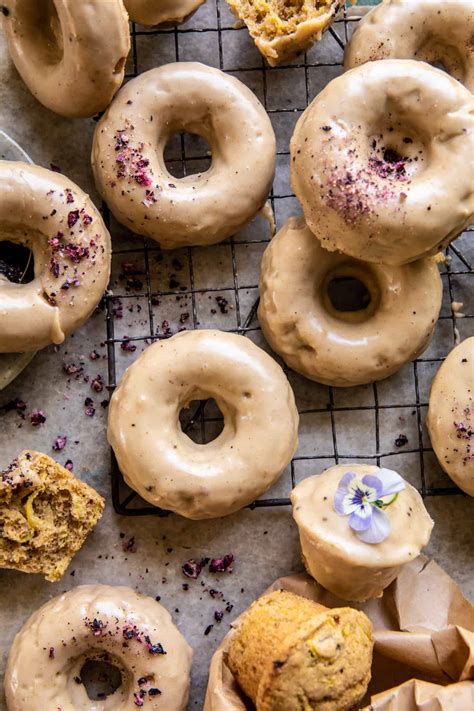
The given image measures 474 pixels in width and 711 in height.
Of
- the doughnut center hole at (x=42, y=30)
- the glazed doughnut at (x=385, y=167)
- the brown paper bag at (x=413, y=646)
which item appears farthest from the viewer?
the doughnut center hole at (x=42, y=30)

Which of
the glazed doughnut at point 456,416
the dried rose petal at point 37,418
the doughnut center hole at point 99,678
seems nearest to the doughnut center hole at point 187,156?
the dried rose petal at point 37,418

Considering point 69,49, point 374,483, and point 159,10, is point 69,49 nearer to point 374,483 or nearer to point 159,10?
point 159,10

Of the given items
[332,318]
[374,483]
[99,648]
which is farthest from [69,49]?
[99,648]

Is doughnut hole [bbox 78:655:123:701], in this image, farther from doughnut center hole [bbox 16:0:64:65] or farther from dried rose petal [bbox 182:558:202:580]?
doughnut center hole [bbox 16:0:64:65]

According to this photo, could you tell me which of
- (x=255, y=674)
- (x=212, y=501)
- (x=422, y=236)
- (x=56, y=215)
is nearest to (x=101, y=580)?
(x=212, y=501)

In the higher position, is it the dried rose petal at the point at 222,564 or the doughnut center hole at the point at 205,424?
the doughnut center hole at the point at 205,424

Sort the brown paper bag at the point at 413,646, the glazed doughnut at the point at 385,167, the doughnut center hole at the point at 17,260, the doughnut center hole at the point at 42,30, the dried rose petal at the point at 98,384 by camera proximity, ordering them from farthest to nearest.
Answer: the dried rose petal at the point at 98,384
the doughnut center hole at the point at 17,260
the doughnut center hole at the point at 42,30
the brown paper bag at the point at 413,646
the glazed doughnut at the point at 385,167

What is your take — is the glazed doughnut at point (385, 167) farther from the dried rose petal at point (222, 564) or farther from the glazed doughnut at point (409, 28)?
the dried rose petal at point (222, 564)
